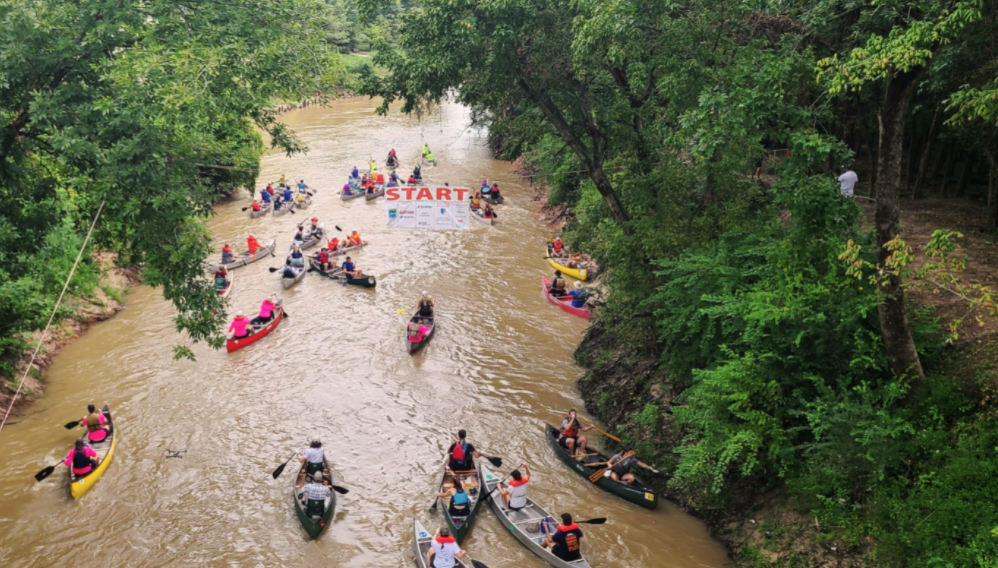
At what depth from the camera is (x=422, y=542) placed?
12.8 meters

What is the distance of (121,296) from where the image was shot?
24.6m

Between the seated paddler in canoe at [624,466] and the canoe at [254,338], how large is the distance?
12.4 metres

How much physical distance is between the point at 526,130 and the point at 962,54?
9260mm

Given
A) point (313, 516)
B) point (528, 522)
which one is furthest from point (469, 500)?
point (313, 516)

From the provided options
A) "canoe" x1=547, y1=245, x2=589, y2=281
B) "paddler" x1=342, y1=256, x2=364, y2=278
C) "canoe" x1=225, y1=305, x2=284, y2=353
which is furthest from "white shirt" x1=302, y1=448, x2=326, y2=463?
"canoe" x1=547, y1=245, x2=589, y2=281

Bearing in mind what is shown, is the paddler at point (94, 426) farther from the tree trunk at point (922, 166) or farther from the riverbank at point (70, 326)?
the tree trunk at point (922, 166)

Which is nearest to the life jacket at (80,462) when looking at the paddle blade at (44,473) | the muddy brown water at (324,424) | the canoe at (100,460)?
the canoe at (100,460)

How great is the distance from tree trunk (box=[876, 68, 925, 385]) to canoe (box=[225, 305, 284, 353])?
689 inches

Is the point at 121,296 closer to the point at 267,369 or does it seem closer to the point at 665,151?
the point at 267,369

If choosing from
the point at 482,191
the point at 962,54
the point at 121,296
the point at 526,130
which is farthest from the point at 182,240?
the point at 482,191

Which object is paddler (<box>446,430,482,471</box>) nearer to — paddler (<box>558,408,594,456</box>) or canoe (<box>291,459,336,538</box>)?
paddler (<box>558,408,594,456</box>)

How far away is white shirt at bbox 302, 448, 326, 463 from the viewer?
14945 millimetres

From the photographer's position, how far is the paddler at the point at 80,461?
14.6m

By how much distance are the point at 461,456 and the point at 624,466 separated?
3.56 meters
